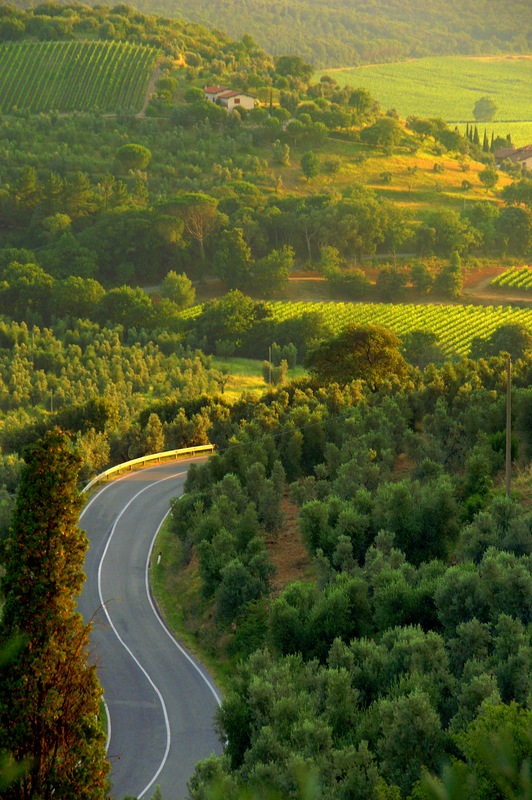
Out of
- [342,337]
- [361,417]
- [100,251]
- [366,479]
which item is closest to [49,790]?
[366,479]

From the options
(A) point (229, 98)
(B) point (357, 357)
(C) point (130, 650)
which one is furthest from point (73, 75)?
(C) point (130, 650)

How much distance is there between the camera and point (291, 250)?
97.2m

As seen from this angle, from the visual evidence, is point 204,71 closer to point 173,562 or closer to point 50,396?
point 50,396

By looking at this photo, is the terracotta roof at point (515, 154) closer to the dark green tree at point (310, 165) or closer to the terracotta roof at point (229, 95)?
the terracotta roof at point (229, 95)

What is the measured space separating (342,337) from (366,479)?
1010 inches

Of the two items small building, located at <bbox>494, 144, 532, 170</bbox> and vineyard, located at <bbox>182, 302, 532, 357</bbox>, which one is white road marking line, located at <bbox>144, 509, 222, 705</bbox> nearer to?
vineyard, located at <bbox>182, 302, 532, 357</bbox>

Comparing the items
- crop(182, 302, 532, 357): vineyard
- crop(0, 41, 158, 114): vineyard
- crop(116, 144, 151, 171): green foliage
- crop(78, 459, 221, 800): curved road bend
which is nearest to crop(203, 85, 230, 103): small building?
crop(0, 41, 158, 114): vineyard

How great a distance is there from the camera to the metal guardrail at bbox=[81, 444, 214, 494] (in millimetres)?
38781

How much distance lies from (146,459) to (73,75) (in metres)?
99.3

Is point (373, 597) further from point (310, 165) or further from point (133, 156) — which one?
point (133, 156)

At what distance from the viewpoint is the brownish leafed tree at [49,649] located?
14.7 metres

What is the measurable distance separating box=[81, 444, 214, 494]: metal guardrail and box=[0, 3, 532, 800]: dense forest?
32.7 inches

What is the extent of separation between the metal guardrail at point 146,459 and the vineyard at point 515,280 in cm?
5236

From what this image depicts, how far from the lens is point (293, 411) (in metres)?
38.0
